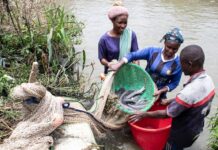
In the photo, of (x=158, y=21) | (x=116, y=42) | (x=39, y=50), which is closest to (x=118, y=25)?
(x=116, y=42)

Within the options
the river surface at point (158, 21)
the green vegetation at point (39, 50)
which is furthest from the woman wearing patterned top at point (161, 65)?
the river surface at point (158, 21)

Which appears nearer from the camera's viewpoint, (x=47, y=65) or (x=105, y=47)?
(x=105, y=47)

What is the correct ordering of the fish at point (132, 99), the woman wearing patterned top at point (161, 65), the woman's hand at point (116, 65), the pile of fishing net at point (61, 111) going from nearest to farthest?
the pile of fishing net at point (61, 111) < the woman wearing patterned top at point (161, 65) < the woman's hand at point (116, 65) < the fish at point (132, 99)

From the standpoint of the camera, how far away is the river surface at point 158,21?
725cm

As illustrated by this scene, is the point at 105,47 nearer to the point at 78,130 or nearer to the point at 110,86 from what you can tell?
the point at 110,86

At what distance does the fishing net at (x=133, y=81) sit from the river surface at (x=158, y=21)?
1.47m

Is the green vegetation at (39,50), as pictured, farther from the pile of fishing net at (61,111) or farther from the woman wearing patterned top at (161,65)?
the woman wearing patterned top at (161,65)

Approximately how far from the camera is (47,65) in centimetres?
450

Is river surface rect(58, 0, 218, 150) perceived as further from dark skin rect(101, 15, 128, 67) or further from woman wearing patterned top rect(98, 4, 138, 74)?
dark skin rect(101, 15, 128, 67)

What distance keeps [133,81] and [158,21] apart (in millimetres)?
5529

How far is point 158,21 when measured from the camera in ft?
30.1

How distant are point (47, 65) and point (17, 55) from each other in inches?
23.8

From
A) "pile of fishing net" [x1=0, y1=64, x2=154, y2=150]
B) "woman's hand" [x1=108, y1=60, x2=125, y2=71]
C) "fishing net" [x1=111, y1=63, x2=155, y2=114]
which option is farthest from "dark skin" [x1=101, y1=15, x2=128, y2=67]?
"pile of fishing net" [x1=0, y1=64, x2=154, y2=150]

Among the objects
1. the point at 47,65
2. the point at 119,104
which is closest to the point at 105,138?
the point at 119,104
